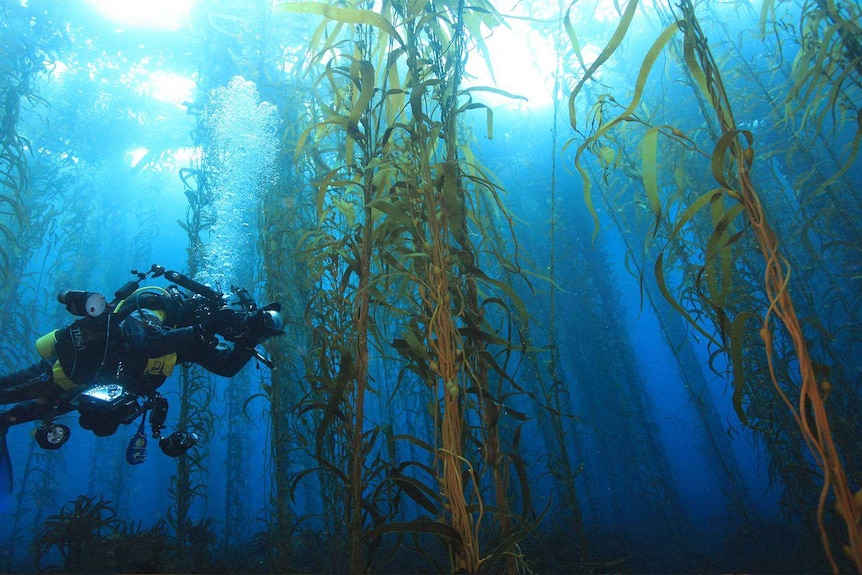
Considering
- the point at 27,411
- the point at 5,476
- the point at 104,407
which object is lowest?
the point at 5,476

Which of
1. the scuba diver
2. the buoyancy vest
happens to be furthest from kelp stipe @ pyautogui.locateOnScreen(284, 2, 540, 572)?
the buoyancy vest

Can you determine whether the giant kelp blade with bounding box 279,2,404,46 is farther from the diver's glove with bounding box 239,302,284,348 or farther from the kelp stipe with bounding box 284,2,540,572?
the diver's glove with bounding box 239,302,284,348

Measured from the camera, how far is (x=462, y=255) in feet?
5.20

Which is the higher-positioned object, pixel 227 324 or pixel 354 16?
pixel 354 16

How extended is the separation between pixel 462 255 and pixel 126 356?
137 inches

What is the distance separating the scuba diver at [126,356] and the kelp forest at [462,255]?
1.32 ft

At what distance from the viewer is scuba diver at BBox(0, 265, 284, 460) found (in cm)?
322

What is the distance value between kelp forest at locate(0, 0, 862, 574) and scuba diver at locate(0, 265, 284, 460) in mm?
404

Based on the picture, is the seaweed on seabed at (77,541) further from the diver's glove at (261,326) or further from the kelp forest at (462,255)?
the diver's glove at (261,326)

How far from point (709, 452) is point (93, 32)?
2127 cm

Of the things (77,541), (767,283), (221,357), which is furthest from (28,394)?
(767,283)

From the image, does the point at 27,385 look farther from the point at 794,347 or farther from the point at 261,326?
the point at 794,347

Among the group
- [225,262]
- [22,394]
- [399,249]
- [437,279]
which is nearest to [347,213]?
[399,249]

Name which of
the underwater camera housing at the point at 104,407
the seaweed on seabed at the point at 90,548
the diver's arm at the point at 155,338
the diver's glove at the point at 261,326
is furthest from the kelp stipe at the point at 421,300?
the seaweed on seabed at the point at 90,548
